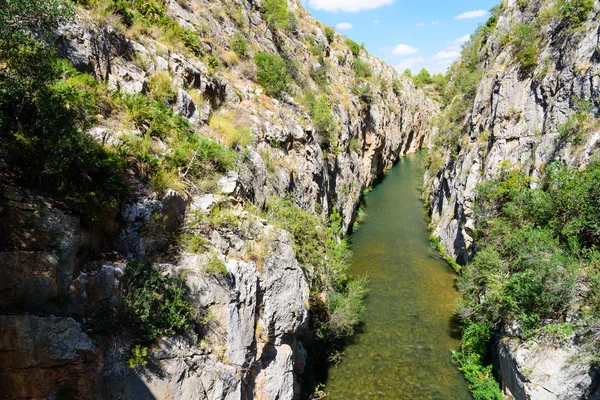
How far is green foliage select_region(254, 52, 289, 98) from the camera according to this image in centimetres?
1955

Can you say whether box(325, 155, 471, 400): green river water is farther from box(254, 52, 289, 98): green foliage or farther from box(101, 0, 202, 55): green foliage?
box(101, 0, 202, 55): green foliage

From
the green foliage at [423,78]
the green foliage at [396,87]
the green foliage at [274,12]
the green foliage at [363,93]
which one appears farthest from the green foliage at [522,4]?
the green foliage at [423,78]

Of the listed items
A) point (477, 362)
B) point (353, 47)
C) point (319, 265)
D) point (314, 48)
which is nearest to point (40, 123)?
point (319, 265)

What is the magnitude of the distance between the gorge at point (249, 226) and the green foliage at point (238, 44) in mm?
218

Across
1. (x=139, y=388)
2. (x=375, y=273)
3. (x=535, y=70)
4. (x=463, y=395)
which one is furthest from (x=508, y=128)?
(x=139, y=388)

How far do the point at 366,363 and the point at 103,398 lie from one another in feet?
34.4

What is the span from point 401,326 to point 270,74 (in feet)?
52.4

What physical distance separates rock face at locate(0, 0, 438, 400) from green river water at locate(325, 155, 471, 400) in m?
3.13

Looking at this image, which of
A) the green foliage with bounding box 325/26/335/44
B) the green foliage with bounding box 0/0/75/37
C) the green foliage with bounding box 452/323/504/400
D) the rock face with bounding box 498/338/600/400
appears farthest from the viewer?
the green foliage with bounding box 325/26/335/44

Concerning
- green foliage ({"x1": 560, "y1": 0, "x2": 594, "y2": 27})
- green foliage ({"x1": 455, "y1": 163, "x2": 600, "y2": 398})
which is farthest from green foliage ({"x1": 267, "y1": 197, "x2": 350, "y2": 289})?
green foliage ({"x1": 560, "y1": 0, "x2": 594, "y2": 27})

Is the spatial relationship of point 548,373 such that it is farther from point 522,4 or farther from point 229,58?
point 522,4

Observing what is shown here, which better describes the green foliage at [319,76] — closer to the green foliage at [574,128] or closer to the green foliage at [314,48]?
the green foliage at [314,48]

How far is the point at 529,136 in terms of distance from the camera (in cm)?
1714

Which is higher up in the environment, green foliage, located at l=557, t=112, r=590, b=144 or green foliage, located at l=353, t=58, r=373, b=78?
green foliage, located at l=353, t=58, r=373, b=78
